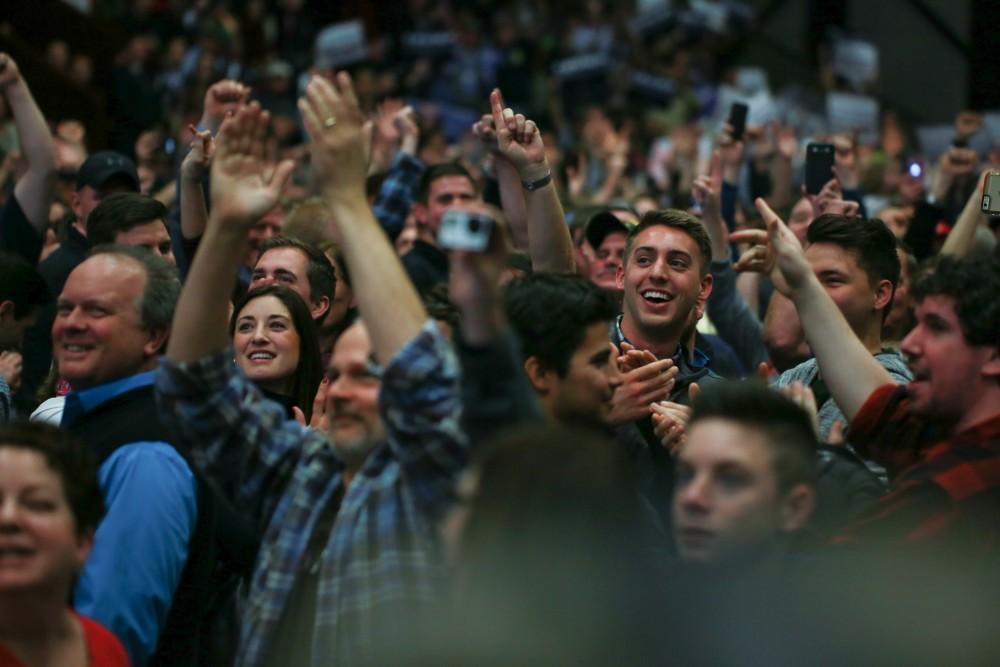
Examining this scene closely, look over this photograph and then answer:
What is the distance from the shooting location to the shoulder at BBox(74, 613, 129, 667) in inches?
114

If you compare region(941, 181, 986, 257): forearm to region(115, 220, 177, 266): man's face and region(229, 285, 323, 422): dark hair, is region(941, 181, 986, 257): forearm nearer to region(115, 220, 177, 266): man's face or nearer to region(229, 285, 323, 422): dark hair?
region(229, 285, 323, 422): dark hair

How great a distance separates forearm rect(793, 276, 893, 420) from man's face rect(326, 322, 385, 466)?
1.19 meters

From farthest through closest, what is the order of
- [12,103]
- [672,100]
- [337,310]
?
[672,100] < [12,103] < [337,310]

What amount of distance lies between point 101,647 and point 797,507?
1313 millimetres

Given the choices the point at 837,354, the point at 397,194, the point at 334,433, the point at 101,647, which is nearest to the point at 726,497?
the point at 334,433

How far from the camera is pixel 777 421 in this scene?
2920 millimetres

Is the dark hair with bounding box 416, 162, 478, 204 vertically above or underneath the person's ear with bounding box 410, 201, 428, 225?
above

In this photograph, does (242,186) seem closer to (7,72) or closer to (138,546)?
(138,546)

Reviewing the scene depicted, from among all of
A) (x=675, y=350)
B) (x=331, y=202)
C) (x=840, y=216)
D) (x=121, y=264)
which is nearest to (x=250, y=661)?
(x=331, y=202)

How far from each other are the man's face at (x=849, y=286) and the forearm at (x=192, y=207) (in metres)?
1.99

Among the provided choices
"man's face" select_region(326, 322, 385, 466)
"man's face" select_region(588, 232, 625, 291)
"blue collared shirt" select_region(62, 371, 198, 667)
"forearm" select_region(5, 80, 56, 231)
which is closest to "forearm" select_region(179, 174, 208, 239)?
"forearm" select_region(5, 80, 56, 231)

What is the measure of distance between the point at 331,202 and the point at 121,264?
970mm

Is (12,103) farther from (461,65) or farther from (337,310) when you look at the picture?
(461,65)

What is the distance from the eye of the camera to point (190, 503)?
11.6 feet
